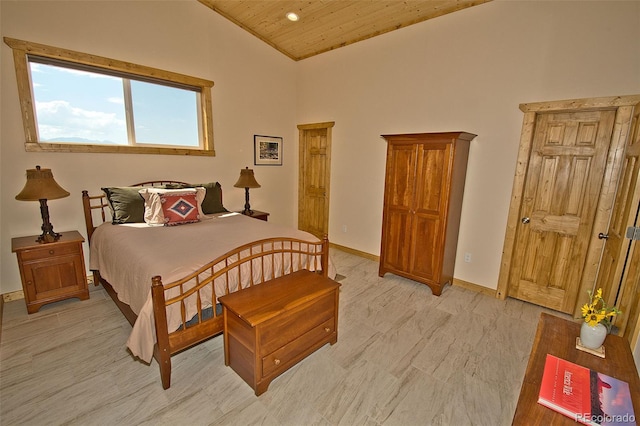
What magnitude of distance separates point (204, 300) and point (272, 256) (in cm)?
58

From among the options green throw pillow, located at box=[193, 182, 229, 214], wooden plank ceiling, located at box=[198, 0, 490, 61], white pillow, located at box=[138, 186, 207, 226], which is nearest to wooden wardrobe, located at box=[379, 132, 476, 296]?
wooden plank ceiling, located at box=[198, 0, 490, 61]

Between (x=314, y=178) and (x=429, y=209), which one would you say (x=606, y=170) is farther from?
(x=314, y=178)

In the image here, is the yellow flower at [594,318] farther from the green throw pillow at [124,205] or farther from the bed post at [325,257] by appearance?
the green throw pillow at [124,205]

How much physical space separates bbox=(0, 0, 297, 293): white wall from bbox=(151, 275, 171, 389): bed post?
2.32m

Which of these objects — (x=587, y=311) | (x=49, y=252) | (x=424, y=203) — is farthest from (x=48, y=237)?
(x=587, y=311)

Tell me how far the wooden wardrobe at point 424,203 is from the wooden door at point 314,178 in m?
1.54

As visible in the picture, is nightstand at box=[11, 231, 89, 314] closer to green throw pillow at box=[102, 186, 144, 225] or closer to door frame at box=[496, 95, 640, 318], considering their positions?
green throw pillow at box=[102, 186, 144, 225]

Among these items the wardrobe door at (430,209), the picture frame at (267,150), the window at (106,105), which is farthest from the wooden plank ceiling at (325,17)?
the wardrobe door at (430,209)

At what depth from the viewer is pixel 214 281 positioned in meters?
2.04

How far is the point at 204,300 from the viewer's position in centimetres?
201

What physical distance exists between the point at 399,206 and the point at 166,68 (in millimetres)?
3360

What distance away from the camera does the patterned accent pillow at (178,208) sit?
121 inches

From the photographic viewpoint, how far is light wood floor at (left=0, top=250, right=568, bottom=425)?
5.62 ft

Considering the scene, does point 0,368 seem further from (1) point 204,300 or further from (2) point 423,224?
(2) point 423,224
